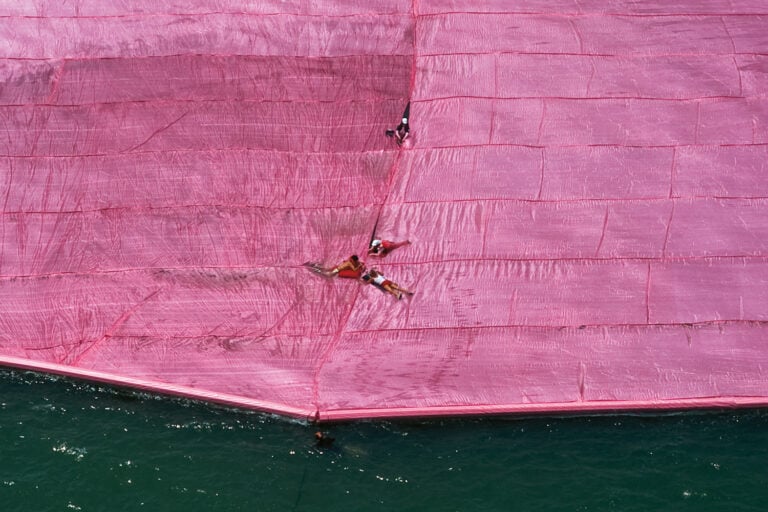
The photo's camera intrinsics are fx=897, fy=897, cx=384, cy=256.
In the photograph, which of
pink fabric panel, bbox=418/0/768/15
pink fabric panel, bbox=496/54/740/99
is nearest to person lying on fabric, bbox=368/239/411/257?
pink fabric panel, bbox=496/54/740/99

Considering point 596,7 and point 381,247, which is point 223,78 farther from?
point 596,7

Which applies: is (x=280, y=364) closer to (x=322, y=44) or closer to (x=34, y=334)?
(x=34, y=334)

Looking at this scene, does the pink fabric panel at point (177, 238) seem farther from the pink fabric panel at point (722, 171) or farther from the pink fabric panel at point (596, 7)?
the pink fabric panel at point (722, 171)

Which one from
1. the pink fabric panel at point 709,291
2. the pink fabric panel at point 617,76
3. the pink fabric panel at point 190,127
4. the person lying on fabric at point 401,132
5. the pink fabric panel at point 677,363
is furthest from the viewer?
the pink fabric panel at point 617,76

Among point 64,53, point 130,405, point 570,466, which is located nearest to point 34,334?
point 130,405

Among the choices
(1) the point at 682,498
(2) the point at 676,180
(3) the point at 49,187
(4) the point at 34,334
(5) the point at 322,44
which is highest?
(5) the point at 322,44

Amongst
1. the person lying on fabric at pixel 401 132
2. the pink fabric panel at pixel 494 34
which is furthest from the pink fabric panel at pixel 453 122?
the pink fabric panel at pixel 494 34
